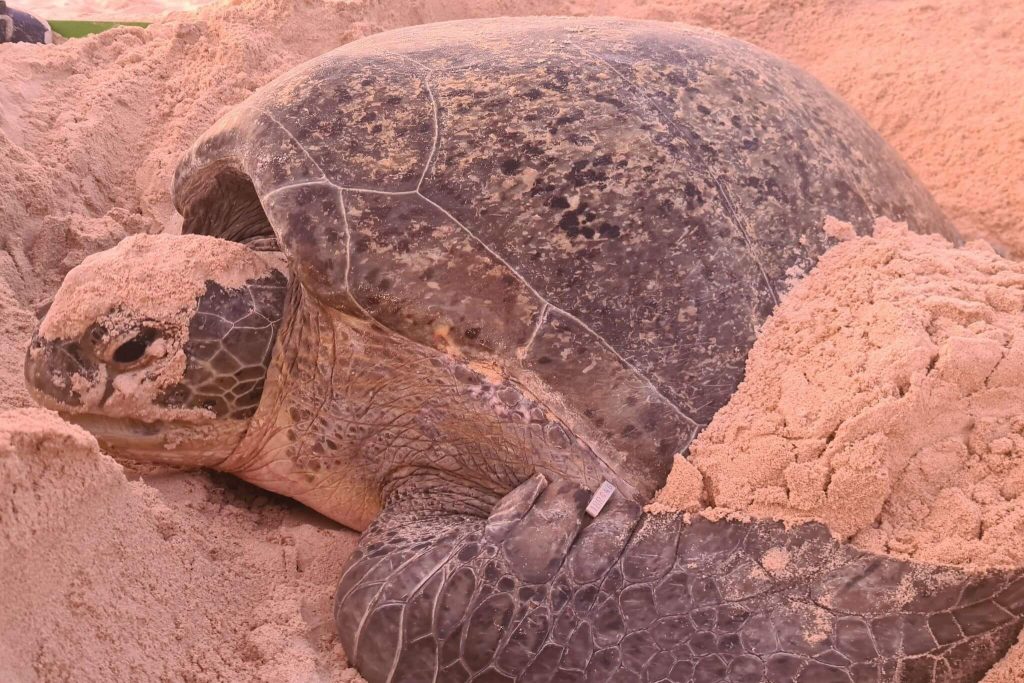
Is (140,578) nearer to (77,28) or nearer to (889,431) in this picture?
(889,431)

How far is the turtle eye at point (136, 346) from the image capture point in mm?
1666

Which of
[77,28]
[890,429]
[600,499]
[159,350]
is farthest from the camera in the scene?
[77,28]

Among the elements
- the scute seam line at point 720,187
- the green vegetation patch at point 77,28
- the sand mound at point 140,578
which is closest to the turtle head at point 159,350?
the sand mound at point 140,578

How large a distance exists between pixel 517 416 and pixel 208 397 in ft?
2.05

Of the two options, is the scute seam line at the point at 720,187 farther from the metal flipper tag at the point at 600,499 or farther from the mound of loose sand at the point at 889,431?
the metal flipper tag at the point at 600,499

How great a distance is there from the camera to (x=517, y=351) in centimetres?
152

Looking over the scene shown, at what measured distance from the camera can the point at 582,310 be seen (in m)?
1.53

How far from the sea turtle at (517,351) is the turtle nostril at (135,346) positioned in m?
0.01

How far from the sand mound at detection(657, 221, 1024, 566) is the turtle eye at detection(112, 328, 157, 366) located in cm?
100

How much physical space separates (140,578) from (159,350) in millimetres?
473

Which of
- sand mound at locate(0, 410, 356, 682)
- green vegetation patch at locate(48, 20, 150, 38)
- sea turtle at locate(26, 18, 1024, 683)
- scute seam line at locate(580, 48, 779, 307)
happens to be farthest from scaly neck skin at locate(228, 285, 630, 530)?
green vegetation patch at locate(48, 20, 150, 38)

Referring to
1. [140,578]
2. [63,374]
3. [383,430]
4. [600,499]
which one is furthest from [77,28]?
[600,499]

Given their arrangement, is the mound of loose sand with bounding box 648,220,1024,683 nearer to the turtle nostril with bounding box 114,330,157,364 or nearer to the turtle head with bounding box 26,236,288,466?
the turtle head with bounding box 26,236,288,466

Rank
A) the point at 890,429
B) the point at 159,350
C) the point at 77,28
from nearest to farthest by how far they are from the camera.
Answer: the point at 890,429 → the point at 159,350 → the point at 77,28
